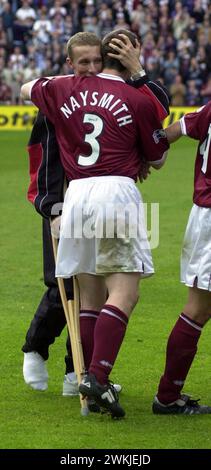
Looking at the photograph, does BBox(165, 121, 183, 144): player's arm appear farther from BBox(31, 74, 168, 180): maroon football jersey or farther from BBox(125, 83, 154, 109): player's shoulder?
BBox(125, 83, 154, 109): player's shoulder

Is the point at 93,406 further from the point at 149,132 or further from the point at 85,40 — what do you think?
the point at 85,40

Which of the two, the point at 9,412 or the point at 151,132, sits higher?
the point at 151,132

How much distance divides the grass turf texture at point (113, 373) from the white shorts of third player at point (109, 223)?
34.7 inches

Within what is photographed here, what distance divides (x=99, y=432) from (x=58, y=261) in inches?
41.2

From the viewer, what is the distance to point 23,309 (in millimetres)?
9203

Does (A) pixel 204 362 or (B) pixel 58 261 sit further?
(A) pixel 204 362

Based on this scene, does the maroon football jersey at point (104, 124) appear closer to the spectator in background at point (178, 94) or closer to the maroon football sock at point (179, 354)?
the maroon football sock at point (179, 354)

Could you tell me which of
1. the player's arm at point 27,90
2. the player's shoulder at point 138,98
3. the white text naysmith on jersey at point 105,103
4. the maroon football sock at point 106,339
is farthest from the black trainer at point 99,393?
the player's arm at point 27,90

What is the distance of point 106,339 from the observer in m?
5.77

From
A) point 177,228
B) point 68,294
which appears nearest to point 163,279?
point 177,228

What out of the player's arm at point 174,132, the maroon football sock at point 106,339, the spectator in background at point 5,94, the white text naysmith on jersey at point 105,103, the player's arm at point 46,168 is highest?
the white text naysmith on jersey at point 105,103

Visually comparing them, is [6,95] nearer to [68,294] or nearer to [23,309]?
[23,309]

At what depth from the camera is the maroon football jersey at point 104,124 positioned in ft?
19.2

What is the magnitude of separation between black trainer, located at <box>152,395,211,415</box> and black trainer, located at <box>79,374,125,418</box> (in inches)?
16.7
